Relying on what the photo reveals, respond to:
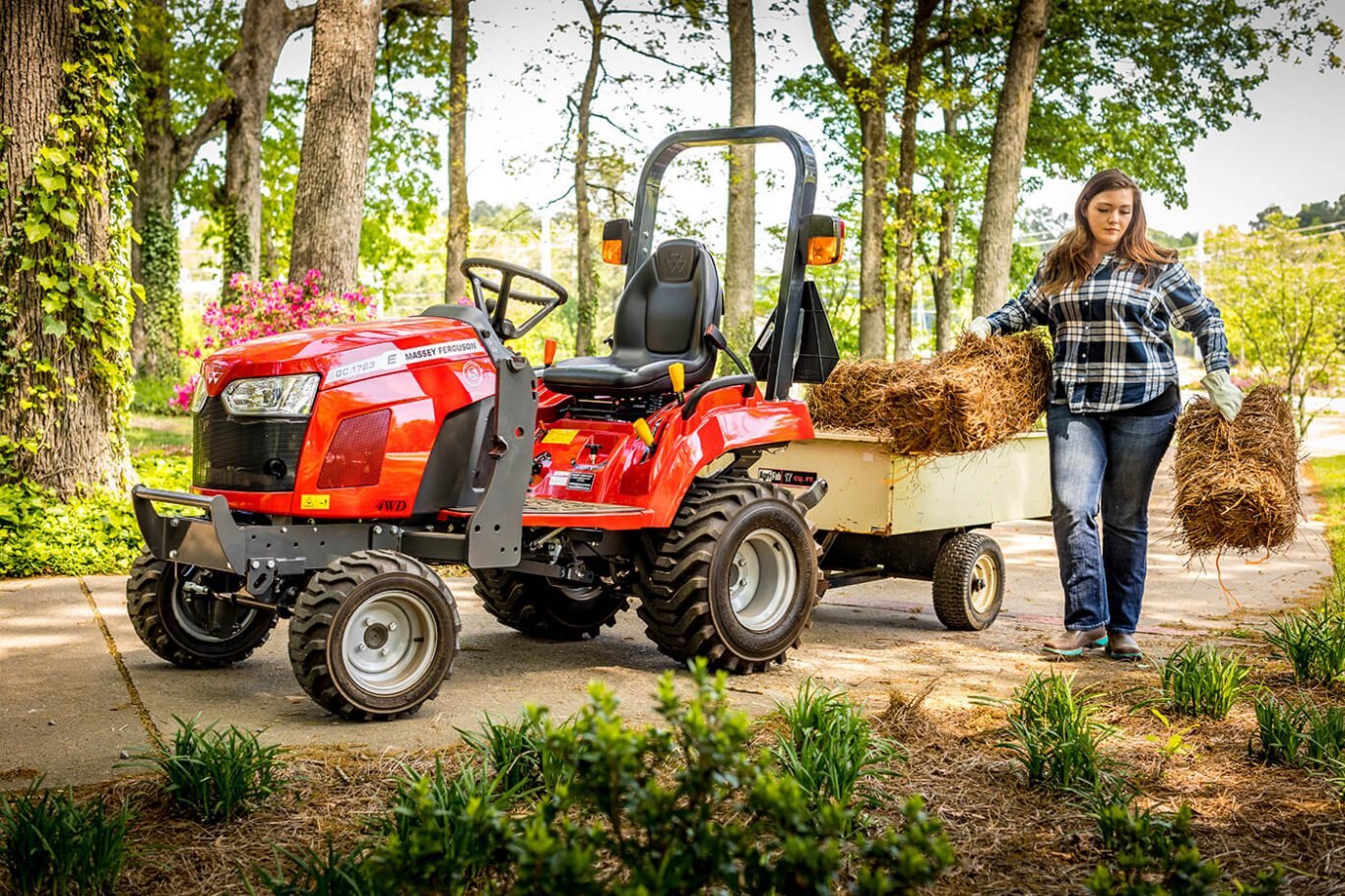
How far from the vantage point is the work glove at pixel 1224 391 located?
5.55 metres

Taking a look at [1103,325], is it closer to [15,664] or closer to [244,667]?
[244,667]

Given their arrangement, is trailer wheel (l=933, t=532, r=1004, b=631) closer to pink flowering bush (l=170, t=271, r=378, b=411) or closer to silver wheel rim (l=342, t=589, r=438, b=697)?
silver wheel rim (l=342, t=589, r=438, b=697)

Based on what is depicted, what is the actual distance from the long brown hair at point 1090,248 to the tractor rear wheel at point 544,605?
237cm

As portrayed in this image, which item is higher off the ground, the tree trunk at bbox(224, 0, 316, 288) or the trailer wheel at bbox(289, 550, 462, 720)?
Result: the tree trunk at bbox(224, 0, 316, 288)

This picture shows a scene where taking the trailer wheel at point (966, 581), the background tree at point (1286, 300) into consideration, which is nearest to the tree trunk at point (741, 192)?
the background tree at point (1286, 300)

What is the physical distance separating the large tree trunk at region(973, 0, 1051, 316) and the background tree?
19.7ft

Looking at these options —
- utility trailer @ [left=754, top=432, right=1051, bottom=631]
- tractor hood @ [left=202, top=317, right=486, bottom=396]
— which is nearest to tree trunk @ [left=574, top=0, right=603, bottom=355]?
utility trailer @ [left=754, top=432, right=1051, bottom=631]

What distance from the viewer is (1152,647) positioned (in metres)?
5.92

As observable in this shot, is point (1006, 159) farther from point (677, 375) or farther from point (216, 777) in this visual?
point (216, 777)

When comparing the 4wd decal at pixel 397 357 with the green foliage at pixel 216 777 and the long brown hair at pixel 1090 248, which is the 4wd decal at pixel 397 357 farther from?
the long brown hair at pixel 1090 248

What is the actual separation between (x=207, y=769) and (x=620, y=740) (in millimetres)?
1683

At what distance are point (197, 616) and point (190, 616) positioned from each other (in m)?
0.03

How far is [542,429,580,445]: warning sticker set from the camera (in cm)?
558

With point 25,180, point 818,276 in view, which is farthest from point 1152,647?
point 818,276
